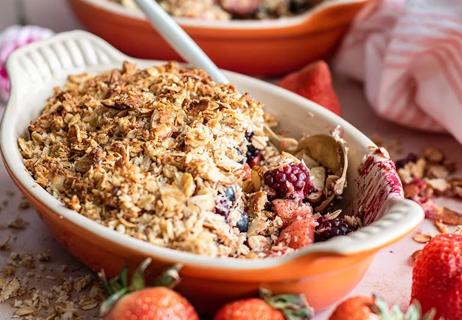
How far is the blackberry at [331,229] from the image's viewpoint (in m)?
0.91

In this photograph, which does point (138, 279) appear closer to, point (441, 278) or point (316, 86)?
point (441, 278)

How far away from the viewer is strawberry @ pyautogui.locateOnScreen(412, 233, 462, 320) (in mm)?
847

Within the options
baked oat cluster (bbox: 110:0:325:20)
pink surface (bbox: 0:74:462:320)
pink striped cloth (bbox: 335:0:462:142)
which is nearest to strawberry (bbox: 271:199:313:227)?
pink surface (bbox: 0:74:462:320)

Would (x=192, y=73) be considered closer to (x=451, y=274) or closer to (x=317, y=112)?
(x=317, y=112)

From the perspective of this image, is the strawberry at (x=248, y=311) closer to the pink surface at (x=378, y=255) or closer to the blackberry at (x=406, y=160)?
the pink surface at (x=378, y=255)

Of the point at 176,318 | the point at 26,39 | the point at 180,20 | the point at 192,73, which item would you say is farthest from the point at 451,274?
the point at 26,39

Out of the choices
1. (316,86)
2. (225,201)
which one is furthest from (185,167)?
(316,86)

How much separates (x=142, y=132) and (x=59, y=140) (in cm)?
11

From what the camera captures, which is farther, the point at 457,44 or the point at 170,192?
the point at 457,44

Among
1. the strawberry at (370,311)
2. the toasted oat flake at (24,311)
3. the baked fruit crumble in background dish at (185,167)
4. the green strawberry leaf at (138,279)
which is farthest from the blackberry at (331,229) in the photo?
the toasted oat flake at (24,311)

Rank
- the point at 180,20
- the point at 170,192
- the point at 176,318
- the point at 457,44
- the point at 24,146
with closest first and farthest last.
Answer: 1. the point at 176,318
2. the point at 170,192
3. the point at 24,146
4. the point at 457,44
5. the point at 180,20

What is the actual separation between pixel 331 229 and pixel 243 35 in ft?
1.68

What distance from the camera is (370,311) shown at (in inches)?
31.6

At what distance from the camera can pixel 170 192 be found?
878 mm
